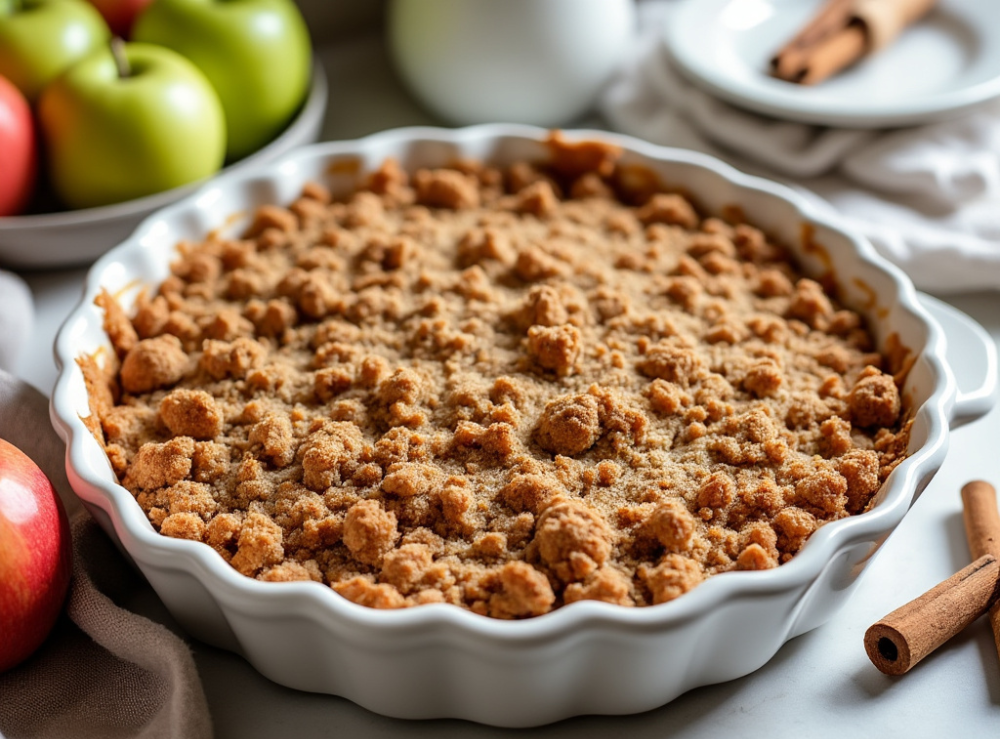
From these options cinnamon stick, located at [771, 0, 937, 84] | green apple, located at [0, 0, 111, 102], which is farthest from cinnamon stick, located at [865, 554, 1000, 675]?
green apple, located at [0, 0, 111, 102]

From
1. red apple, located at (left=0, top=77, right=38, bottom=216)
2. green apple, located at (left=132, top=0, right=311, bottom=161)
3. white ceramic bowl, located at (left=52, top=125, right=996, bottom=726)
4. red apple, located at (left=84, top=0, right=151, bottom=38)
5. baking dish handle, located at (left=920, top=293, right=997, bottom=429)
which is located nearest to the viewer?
white ceramic bowl, located at (left=52, top=125, right=996, bottom=726)

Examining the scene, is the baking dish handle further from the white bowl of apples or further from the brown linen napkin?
the white bowl of apples

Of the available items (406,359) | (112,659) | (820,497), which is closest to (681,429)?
(820,497)

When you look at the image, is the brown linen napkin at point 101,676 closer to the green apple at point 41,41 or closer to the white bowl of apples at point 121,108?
the white bowl of apples at point 121,108

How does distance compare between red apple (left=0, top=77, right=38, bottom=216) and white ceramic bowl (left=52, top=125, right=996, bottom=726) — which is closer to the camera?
white ceramic bowl (left=52, top=125, right=996, bottom=726)

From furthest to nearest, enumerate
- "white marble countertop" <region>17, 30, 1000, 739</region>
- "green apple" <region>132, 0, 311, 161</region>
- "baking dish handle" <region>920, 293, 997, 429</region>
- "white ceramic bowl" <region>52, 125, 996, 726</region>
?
"green apple" <region>132, 0, 311, 161</region>
"baking dish handle" <region>920, 293, 997, 429</region>
"white marble countertop" <region>17, 30, 1000, 739</region>
"white ceramic bowl" <region>52, 125, 996, 726</region>

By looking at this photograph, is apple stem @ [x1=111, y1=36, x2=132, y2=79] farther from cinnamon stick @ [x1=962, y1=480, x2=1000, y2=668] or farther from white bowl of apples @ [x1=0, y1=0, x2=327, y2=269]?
cinnamon stick @ [x1=962, y1=480, x2=1000, y2=668]

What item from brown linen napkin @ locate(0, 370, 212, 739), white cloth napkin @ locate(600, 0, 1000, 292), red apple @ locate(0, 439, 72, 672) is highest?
white cloth napkin @ locate(600, 0, 1000, 292)

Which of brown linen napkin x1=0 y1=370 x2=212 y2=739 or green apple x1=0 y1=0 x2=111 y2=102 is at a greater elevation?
green apple x1=0 y1=0 x2=111 y2=102

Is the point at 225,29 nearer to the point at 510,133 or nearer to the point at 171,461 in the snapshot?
the point at 510,133
